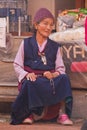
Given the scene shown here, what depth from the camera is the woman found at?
4.42 meters

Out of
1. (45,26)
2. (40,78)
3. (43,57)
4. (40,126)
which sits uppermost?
(45,26)

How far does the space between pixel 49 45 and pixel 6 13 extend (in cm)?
164

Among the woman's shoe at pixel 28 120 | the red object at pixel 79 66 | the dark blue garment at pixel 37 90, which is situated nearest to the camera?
the dark blue garment at pixel 37 90

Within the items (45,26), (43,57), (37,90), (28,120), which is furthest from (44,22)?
(28,120)

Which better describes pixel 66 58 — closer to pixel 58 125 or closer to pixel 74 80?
pixel 74 80

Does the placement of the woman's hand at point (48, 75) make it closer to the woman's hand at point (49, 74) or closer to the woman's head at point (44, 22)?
the woman's hand at point (49, 74)

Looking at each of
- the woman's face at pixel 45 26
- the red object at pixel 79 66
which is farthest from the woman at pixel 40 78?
the red object at pixel 79 66

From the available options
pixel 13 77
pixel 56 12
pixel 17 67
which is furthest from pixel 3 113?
pixel 56 12

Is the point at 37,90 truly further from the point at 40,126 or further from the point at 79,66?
the point at 79,66

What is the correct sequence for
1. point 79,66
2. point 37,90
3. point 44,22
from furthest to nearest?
1. point 79,66
2. point 44,22
3. point 37,90

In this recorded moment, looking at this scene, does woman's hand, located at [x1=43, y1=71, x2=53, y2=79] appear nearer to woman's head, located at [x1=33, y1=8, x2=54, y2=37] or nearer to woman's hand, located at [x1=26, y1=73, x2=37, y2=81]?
woman's hand, located at [x1=26, y1=73, x2=37, y2=81]

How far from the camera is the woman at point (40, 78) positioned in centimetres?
442

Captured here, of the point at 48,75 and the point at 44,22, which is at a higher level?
the point at 44,22

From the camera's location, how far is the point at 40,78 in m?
4.44
